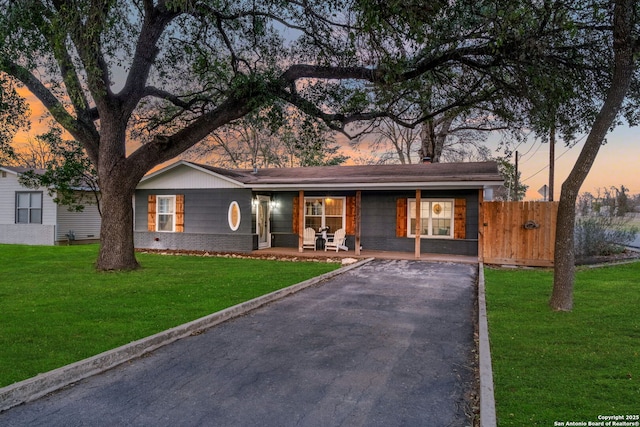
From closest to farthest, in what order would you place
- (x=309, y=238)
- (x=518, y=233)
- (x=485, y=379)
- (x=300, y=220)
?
1. (x=485, y=379)
2. (x=518, y=233)
3. (x=300, y=220)
4. (x=309, y=238)

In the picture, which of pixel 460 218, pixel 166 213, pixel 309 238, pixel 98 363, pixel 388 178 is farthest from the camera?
pixel 166 213

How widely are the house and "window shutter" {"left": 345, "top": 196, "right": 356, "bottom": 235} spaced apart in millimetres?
40

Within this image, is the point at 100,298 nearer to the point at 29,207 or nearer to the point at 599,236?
the point at 599,236

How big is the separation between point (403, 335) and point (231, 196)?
12073mm

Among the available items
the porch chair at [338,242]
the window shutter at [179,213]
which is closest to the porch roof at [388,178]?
the window shutter at [179,213]

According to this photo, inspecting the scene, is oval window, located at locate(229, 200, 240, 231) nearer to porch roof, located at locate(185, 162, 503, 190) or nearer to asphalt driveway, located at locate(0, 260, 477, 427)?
porch roof, located at locate(185, 162, 503, 190)

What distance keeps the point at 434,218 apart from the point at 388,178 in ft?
8.69

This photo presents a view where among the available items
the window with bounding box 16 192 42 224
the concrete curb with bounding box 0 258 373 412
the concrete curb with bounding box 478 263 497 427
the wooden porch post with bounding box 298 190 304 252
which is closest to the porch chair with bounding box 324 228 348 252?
the wooden porch post with bounding box 298 190 304 252

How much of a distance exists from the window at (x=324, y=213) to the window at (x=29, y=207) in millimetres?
13599

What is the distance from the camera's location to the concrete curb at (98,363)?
3533 mm

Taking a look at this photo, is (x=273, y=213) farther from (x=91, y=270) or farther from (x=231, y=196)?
(x=91, y=270)

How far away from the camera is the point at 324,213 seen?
17.0 meters

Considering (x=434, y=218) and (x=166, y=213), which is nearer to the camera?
(x=434, y=218)

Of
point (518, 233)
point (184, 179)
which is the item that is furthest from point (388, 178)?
point (184, 179)
